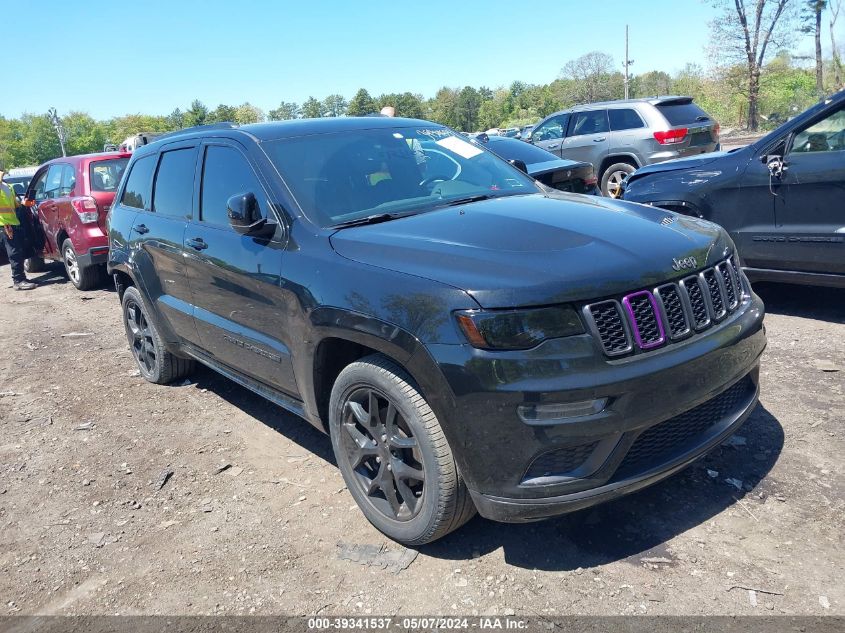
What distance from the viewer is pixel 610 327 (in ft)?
8.33

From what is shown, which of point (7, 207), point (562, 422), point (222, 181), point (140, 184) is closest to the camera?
point (562, 422)

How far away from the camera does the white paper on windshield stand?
4.22 metres

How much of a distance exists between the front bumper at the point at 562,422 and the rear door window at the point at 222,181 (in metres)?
1.77

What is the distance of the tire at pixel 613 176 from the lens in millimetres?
11789

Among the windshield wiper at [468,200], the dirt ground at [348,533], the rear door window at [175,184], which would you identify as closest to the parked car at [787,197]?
the dirt ground at [348,533]

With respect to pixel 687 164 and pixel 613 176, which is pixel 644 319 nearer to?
pixel 687 164

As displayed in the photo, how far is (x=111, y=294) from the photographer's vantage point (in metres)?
9.62

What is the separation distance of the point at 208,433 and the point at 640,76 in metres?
86.0

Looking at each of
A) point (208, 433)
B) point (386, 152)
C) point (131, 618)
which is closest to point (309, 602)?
point (131, 618)

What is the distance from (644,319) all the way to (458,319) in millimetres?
711

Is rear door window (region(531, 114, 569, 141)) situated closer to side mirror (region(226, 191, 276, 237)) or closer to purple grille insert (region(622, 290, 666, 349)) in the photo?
side mirror (region(226, 191, 276, 237))

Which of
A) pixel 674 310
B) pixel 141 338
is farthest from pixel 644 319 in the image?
pixel 141 338

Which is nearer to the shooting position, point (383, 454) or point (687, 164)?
point (383, 454)

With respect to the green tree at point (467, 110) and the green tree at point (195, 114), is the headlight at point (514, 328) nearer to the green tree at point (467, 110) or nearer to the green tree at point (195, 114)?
the green tree at point (195, 114)
